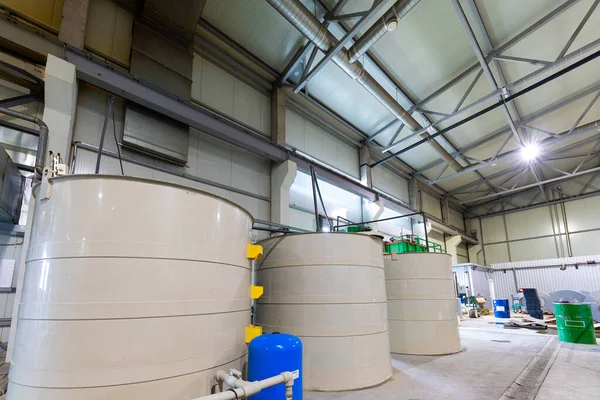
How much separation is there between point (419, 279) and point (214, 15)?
23.5ft

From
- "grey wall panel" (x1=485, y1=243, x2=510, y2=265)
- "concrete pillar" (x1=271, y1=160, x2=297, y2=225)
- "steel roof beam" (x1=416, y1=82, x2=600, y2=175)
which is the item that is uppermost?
"steel roof beam" (x1=416, y1=82, x2=600, y2=175)

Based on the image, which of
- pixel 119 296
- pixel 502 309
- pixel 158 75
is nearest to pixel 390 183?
pixel 502 309

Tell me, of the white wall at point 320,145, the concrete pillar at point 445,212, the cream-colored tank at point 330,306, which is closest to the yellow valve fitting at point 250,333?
the cream-colored tank at point 330,306

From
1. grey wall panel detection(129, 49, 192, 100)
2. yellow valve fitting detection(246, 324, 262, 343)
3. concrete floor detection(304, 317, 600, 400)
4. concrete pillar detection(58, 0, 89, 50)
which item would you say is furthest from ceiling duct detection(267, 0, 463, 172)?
concrete floor detection(304, 317, 600, 400)

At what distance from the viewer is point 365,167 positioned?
1179 cm

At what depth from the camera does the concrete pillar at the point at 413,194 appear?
14.8 meters

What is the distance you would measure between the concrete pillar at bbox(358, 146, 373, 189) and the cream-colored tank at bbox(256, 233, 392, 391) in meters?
7.60

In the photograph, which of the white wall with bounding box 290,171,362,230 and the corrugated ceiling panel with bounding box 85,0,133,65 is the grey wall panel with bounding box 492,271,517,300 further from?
the corrugated ceiling panel with bounding box 85,0,133,65

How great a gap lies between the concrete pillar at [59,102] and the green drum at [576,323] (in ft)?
33.9

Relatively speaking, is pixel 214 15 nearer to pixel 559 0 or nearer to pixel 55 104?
pixel 55 104

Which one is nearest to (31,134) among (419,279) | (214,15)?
(214,15)

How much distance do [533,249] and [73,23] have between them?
22758 millimetres

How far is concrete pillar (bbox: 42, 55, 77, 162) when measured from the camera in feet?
14.8

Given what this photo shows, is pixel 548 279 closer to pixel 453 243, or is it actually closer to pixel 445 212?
pixel 453 243
